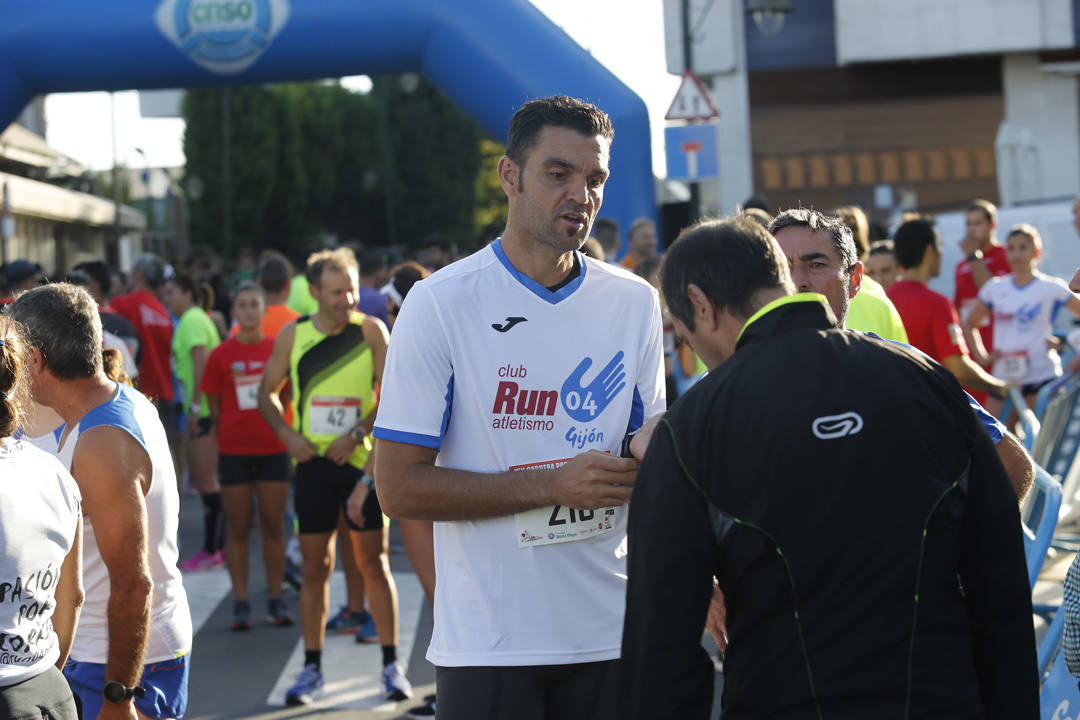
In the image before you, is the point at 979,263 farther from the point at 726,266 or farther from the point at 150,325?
the point at 726,266

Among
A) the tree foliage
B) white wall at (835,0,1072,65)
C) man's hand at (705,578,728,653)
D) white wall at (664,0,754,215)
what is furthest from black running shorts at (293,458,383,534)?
the tree foliage

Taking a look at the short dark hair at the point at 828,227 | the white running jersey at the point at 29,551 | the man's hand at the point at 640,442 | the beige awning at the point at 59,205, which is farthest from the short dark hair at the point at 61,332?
the beige awning at the point at 59,205

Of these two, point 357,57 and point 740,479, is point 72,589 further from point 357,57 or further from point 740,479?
point 357,57

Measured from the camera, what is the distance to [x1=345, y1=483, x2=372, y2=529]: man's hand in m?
6.40

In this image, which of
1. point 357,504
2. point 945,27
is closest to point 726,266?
point 357,504

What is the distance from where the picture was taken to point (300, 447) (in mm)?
6797

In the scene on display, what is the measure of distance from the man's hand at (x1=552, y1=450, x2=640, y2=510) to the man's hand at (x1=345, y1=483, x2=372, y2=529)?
11.8ft

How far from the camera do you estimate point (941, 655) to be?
2184mm

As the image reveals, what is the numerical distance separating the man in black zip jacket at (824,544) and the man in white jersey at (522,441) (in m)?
0.75

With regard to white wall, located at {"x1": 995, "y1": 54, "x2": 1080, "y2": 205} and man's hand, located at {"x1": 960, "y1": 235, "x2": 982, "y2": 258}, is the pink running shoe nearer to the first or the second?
man's hand, located at {"x1": 960, "y1": 235, "x2": 982, "y2": 258}

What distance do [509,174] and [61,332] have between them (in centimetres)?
123

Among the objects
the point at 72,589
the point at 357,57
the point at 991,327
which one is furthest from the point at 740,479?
the point at 357,57

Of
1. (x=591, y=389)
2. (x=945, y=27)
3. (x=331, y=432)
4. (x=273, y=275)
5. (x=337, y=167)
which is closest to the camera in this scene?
(x=591, y=389)

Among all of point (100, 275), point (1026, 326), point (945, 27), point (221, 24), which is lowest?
point (1026, 326)
